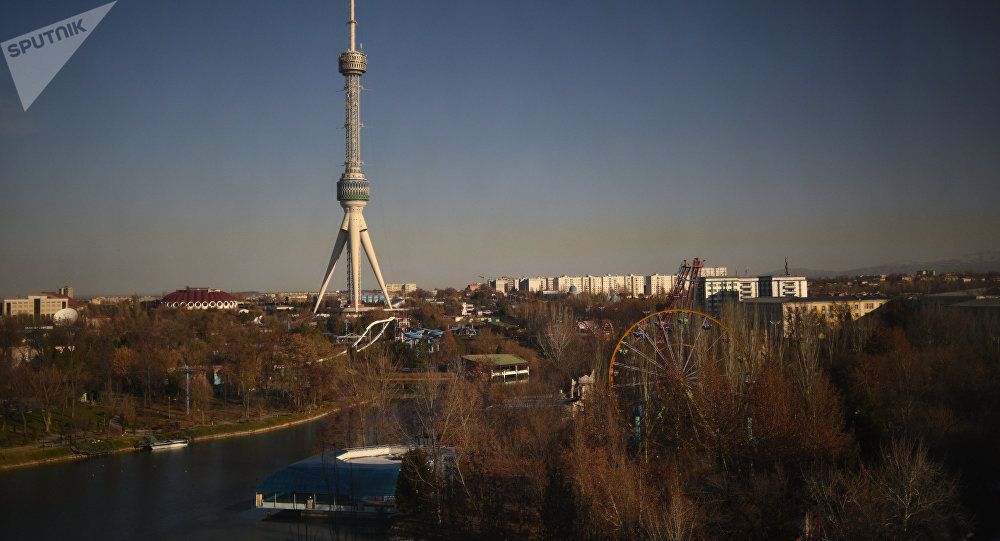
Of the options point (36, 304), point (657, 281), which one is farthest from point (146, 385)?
point (657, 281)

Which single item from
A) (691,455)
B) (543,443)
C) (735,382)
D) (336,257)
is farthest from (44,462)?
(336,257)

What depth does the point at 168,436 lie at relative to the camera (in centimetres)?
1124

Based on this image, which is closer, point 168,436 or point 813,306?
point 168,436

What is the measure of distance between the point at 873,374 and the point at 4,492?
37.6 ft

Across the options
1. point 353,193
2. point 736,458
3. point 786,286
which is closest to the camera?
point 736,458

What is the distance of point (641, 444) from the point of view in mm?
7230

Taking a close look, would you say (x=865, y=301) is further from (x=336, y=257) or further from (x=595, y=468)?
(x=336, y=257)

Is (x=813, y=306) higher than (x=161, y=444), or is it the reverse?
(x=813, y=306)

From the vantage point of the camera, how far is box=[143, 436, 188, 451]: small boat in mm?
10688

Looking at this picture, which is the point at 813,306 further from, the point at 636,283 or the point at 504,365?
the point at 636,283

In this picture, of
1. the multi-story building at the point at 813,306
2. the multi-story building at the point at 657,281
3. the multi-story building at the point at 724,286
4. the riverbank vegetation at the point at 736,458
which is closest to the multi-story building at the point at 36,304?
the riverbank vegetation at the point at 736,458

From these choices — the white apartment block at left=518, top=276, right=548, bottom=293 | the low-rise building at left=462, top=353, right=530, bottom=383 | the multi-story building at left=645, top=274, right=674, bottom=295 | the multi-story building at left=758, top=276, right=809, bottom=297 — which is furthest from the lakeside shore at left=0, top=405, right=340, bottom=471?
the white apartment block at left=518, top=276, right=548, bottom=293

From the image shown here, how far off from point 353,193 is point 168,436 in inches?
706

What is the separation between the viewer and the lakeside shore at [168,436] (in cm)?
967
